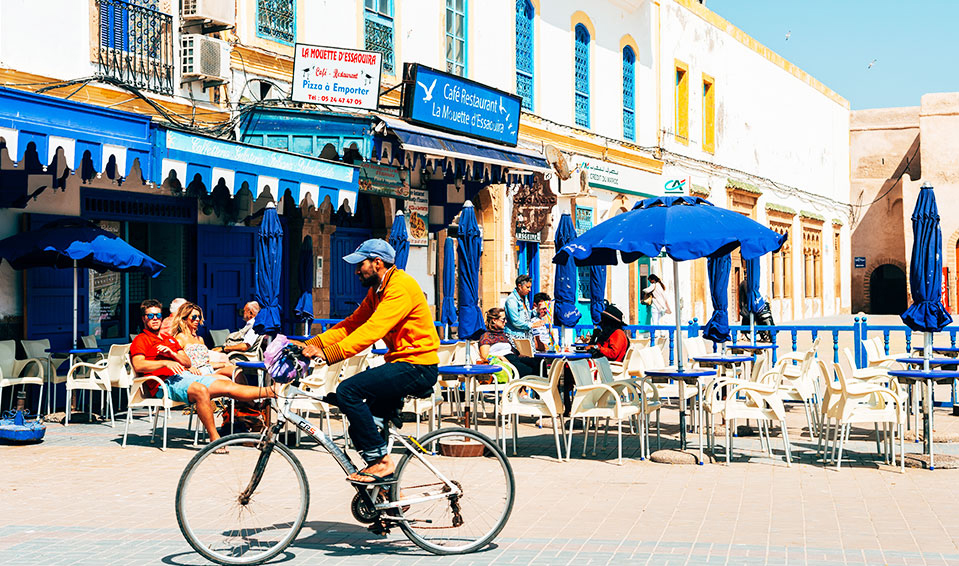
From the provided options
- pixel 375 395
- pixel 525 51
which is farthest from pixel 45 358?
pixel 525 51

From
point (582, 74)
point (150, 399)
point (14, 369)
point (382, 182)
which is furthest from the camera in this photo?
point (582, 74)

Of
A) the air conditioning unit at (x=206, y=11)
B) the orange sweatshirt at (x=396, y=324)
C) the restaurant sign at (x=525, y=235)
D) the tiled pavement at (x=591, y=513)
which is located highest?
the air conditioning unit at (x=206, y=11)

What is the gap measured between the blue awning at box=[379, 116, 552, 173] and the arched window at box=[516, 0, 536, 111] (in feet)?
8.70

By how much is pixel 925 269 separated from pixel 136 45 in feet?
27.9

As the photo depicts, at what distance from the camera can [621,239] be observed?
9.58m

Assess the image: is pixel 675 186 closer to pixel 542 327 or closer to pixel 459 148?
pixel 459 148

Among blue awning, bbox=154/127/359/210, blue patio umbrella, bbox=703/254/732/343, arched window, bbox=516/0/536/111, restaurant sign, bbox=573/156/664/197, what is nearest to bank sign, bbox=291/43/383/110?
blue awning, bbox=154/127/359/210

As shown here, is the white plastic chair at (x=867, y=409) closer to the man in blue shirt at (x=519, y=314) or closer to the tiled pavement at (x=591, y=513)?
the tiled pavement at (x=591, y=513)

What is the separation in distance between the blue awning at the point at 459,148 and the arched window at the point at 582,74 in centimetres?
463

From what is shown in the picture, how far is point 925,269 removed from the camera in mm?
10734

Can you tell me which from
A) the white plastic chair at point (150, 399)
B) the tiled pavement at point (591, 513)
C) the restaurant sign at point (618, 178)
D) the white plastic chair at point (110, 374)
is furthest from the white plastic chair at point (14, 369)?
the restaurant sign at point (618, 178)

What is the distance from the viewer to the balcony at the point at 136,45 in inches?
482

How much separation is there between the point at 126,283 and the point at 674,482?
7834 millimetres

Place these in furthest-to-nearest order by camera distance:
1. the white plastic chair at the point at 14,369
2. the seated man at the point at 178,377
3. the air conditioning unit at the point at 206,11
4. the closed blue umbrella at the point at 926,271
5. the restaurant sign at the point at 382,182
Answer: the restaurant sign at the point at 382,182 < the air conditioning unit at the point at 206,11 < the white plastic chair at the point at 14,369 < the closed blue umbrella at the point at 926,271 < the seated man at the point at 178,377
